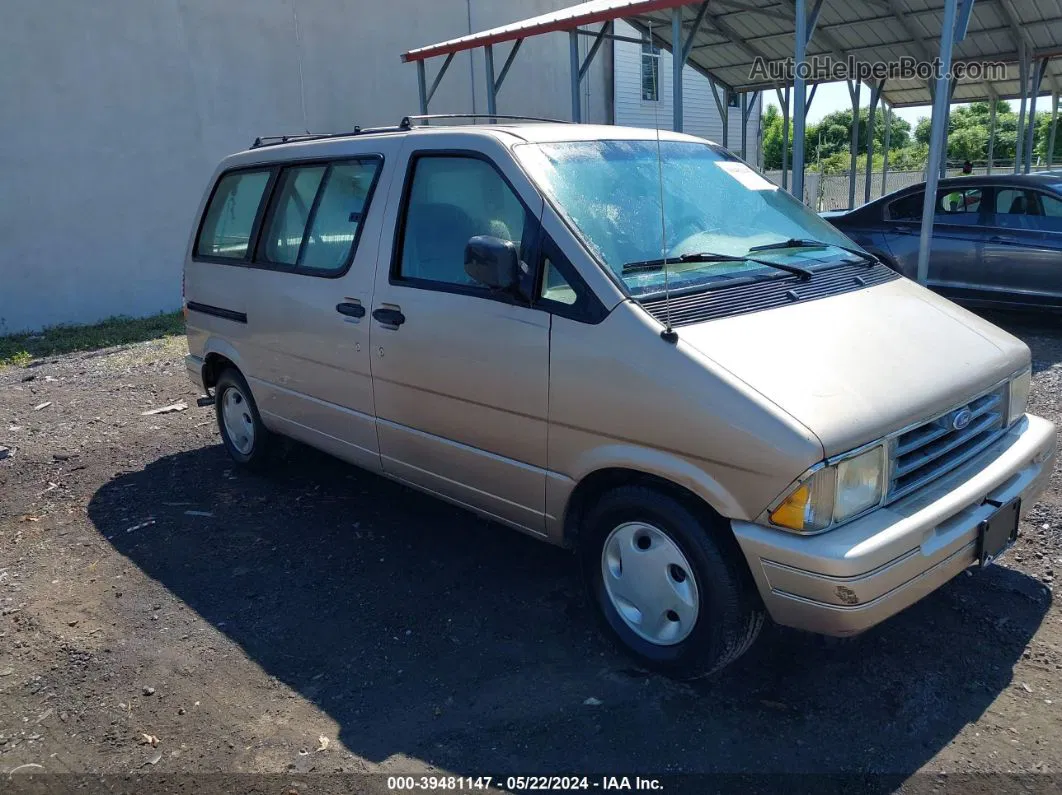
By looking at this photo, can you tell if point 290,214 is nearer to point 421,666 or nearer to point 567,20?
point 421,666

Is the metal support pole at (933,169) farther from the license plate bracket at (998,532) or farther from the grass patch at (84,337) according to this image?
the grass patch at (84,337)

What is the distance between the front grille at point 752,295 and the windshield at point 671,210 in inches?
3.1

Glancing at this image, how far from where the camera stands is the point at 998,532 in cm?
314

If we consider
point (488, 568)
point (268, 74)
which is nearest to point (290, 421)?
point (488, 568)

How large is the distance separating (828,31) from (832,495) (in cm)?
1383

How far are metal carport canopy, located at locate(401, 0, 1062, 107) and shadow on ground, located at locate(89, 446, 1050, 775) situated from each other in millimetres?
7976

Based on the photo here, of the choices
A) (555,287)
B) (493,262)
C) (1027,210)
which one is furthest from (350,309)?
(1027,210)

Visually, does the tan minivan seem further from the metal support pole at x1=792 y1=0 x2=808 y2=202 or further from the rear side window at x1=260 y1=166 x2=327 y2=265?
the metal support pole at x1=792 y1=0 x2=808 y2=202

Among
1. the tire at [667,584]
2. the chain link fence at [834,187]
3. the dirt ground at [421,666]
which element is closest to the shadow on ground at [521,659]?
the dirt ground at [421,666]

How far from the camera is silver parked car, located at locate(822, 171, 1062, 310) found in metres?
8.34

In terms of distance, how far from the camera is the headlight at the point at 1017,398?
11.5 feet

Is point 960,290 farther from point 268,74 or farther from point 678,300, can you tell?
point 268,74

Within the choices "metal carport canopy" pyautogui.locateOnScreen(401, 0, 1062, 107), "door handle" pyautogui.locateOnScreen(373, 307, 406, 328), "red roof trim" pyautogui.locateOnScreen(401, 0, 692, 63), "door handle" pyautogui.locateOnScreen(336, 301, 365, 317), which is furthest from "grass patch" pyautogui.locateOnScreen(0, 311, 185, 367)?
"door handle" pyautogui.locateOnScreen(373, 307, 406, 328)

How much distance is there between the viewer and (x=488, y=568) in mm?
4219
